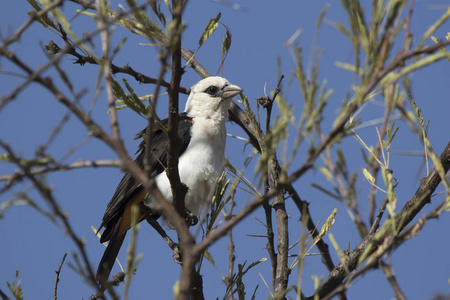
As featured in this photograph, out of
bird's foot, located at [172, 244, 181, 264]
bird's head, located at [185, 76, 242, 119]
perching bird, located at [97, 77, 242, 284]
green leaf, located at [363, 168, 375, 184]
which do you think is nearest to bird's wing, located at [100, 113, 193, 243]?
perching bird, located at [97, 77, 242, 284]

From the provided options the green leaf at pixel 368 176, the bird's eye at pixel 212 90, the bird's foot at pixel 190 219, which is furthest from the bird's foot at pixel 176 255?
the green leaf at pixel 368 176

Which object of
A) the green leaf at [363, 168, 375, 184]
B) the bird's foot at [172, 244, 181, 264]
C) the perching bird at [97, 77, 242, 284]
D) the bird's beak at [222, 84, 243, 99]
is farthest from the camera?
the bird's beak at [222, 84, 243, 99]

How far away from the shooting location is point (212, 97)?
209 inches

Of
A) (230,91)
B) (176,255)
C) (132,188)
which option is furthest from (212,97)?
(176,255)

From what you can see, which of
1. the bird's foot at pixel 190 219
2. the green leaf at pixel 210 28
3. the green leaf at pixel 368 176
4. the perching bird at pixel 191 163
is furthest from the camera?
the perching bird at pixel 191 163

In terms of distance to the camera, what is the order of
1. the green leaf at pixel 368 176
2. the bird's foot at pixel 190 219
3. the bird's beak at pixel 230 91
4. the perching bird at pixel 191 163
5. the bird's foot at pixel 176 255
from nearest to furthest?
the green leaf at pixel 368 176, the bird's foot at pixel 176 255, the bird's foot at pixel 190 219, the perching bird at pixel 191 163, the bird's beak at pixel 230 91

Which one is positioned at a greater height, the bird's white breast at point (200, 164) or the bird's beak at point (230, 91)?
the bird's beak at point (230, 91)

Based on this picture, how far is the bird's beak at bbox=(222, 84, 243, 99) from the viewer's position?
5094mm

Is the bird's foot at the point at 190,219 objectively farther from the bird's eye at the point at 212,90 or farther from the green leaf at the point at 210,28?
the green leaf at the point at 210,28

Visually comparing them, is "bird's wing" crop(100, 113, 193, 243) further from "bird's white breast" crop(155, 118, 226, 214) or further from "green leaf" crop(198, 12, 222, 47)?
"green leaf" crop(198, 12, 222, 47)

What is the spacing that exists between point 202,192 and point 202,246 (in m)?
3.38

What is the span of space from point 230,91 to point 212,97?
0.73 ft

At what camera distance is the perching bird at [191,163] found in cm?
479

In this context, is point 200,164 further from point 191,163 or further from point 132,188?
point 132,188
